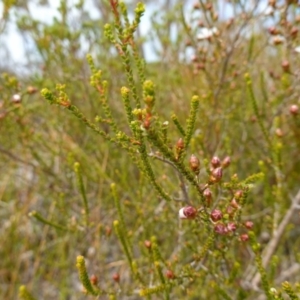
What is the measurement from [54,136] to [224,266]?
184 cm

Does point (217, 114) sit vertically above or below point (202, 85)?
below

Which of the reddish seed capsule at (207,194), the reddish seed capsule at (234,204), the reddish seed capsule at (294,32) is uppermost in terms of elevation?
the reddish seed capsule at (294,32)

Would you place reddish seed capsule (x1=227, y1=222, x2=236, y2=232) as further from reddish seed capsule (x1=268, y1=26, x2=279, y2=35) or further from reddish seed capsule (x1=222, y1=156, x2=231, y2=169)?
reddish seed capsule (x1=268, y1=26, x2=279, y2=35)

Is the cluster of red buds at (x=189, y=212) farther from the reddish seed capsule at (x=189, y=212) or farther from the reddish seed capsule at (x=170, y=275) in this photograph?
the reddish seed capsule at (x=170, y=275)

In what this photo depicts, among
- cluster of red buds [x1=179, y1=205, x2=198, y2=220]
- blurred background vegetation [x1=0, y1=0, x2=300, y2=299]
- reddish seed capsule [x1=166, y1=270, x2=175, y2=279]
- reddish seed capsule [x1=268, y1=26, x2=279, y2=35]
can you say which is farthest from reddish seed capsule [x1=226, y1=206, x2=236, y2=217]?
reddish seed capsule [x1=268, y1=26, x2=279, y2=35]

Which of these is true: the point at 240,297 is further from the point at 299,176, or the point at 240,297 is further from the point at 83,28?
the point at 83,28

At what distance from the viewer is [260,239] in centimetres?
303

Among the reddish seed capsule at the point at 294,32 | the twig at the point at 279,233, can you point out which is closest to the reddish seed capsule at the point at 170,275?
the twig at the point at 279,233

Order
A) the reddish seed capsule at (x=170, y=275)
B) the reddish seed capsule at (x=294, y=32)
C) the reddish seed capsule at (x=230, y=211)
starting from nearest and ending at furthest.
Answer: the reddish seed capsule at (x=230, y=211), the reddish seed capsule at (x=170, y=275), the reddish seed capsule at (x=294, y=32)

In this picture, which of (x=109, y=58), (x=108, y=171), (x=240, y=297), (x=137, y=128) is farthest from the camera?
(x=109, y=58)

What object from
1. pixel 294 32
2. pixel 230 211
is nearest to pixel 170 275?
pixel 230 211

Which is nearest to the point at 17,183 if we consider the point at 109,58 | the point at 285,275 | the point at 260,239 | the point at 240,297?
the point at 109,58

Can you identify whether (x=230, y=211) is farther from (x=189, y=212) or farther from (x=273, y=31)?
(x=273, y=31)

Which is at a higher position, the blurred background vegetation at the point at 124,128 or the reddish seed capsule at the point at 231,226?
the blurred background vegetation at the point at 124,128
